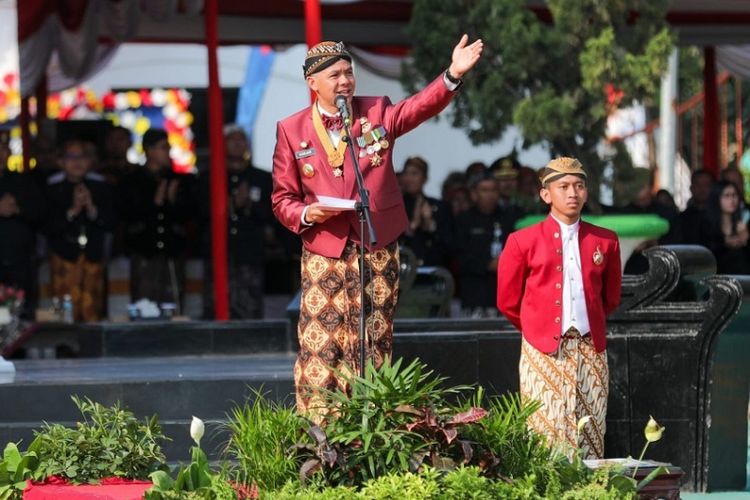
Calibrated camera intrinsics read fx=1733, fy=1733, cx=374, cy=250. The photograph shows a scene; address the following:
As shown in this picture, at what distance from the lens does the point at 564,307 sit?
750cm

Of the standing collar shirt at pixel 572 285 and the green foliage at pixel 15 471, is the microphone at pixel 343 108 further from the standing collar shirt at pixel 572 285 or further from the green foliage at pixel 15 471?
the green foliage at pixel 15 471

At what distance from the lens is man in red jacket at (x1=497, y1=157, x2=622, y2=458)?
7.49m

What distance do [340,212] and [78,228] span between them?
27.2ft

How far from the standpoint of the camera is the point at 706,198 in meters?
16.0

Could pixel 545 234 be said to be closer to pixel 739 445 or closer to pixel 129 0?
pixel 739 445

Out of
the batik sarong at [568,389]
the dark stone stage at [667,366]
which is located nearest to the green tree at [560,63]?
the dark stone stage at [667,366]

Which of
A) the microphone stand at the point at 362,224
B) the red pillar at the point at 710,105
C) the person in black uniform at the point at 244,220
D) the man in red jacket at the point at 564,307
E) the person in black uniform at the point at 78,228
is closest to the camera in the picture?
the microphone stand at the point at 362,224

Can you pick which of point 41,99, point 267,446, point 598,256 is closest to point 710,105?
point 41,99

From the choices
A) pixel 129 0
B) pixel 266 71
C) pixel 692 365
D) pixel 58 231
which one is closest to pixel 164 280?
pixel 58 231

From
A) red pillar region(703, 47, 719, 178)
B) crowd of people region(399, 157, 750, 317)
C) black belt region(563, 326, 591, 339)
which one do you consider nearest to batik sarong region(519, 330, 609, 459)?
black belt region(563, 326, 591, 339)

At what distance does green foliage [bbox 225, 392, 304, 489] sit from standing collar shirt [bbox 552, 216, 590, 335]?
2.03m

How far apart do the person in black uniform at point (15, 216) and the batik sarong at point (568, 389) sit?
7.83 metres

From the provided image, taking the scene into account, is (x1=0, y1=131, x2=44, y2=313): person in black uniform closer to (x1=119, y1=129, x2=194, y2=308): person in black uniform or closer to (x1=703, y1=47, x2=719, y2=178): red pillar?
(x1=119, y1=129, x2=194, y2=308): person in black uniform

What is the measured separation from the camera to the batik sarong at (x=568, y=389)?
24.6ft
